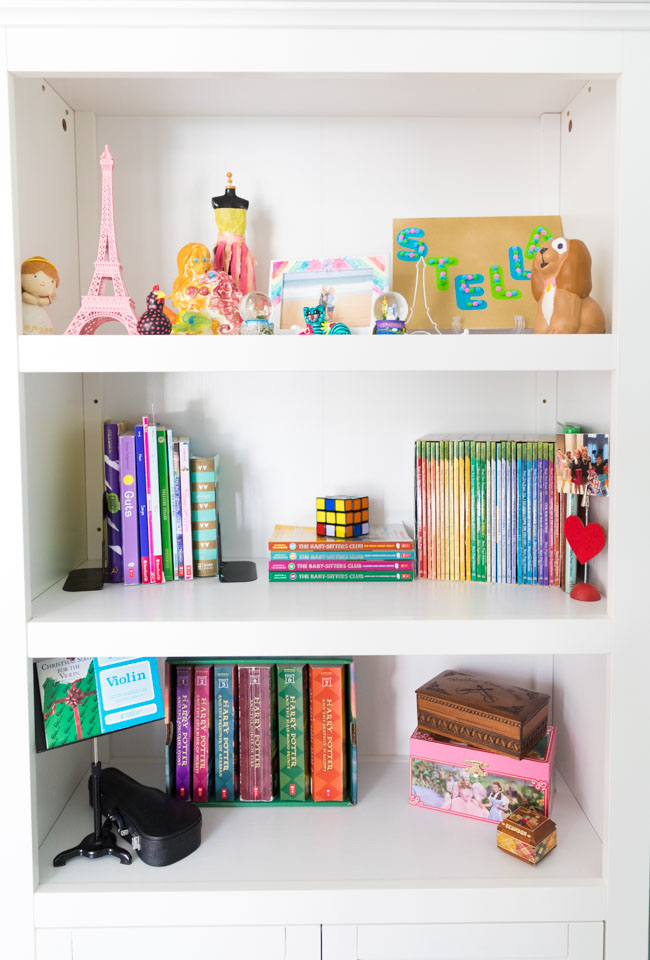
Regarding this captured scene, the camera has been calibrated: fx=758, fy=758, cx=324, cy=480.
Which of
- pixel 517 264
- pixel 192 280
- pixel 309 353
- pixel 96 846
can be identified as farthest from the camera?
pixel 517 264

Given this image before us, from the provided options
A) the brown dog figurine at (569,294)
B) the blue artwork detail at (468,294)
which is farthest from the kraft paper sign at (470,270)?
the brown dog figurine at (569,294)

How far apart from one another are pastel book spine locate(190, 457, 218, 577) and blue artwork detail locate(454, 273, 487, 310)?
0.54 meters

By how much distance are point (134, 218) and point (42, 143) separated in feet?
0.73

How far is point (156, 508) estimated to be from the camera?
Result: 1.30 m

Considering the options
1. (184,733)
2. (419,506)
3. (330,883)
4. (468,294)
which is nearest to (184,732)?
(184,733)

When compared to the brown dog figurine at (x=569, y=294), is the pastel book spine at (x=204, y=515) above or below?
below

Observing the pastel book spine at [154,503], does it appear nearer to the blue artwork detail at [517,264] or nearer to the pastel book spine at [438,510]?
the pastel book spine at [438,510]

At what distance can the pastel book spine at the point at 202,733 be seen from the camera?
1.29m

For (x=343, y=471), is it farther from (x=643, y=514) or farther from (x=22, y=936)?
(x=22, y=936)

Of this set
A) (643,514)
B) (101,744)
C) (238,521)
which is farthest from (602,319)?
(101,744)

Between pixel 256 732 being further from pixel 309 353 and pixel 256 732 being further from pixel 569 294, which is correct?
pixel 569 294

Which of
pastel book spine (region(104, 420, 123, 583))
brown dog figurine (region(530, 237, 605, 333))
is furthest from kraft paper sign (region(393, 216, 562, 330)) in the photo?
pastel book spine (region(104, 420, 123, 583))

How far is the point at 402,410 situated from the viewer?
1.46 m

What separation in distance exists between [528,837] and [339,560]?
1.68 ft
